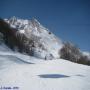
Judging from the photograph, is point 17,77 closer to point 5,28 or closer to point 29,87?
point 29,87

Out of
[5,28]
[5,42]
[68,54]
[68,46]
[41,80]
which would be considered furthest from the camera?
[68,46]

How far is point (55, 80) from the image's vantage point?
11039mm

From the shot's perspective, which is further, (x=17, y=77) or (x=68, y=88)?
(x=17, y=77)

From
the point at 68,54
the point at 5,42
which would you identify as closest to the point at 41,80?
the point at 5,42

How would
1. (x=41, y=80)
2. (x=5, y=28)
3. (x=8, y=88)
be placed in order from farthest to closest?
1. (x=5, y=28)
2. (x=41, y=80)
3. (x=8, y=88)

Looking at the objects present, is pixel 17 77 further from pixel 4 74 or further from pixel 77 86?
pixel 77 86

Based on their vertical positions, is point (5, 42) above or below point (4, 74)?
above

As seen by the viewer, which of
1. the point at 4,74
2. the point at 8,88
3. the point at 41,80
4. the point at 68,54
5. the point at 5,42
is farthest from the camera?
the point at 68,54

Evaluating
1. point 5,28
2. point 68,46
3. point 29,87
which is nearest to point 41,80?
point 29,87

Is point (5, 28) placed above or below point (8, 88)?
above

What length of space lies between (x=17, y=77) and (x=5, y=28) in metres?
37.5

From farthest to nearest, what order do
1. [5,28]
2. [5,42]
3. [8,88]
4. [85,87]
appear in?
[5,28]
[5,42]
[85,87]
[8,88]

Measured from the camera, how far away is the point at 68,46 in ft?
259

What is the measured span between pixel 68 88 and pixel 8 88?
2353mm
